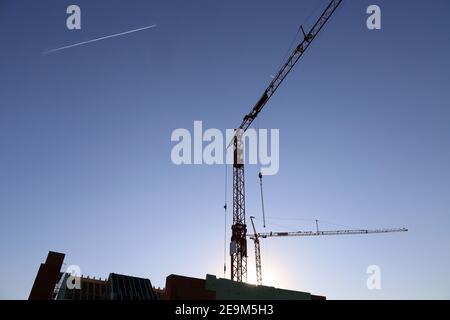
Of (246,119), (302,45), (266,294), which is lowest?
(266,294)

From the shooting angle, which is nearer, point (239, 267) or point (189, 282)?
point (189, 282)

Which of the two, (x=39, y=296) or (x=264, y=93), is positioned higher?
(x=264, y=93)

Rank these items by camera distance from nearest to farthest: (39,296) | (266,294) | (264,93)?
(39,296) < (266,294) < (264,93)
